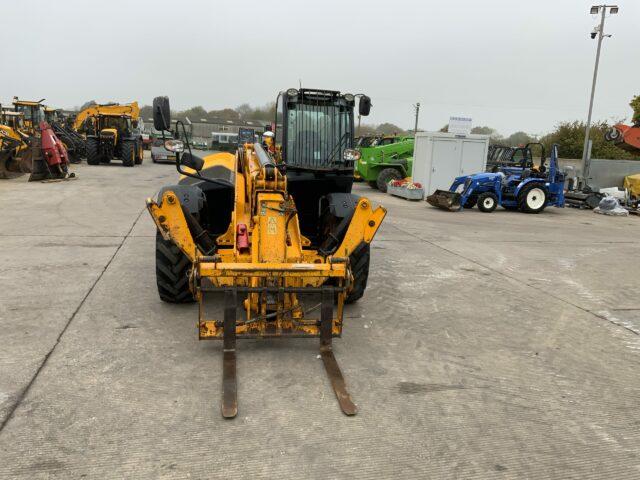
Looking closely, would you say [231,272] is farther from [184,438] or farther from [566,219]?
[566,219]

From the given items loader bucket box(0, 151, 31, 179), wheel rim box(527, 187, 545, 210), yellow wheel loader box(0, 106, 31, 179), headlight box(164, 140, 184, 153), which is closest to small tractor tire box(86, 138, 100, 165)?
yellow wheel loader box(0, 106, 31, 179)

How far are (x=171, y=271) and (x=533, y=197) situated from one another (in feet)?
43.3

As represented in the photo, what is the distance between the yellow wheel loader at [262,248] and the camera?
13.0 feet

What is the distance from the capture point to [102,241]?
814cm

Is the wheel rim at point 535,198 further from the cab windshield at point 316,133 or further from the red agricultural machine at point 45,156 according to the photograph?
the red agricultural machine at point 45,156

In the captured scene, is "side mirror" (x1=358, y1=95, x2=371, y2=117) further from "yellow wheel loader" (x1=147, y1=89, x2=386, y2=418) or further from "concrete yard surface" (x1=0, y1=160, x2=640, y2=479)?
"concrete yard surface" (x1=0, y1=160, x2=640, y2=479)

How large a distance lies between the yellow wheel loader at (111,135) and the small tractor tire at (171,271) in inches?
799

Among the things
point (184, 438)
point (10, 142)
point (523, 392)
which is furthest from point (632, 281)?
point (10, 142)

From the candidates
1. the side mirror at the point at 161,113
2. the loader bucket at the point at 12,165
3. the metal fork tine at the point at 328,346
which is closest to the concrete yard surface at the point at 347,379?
the metal fork tine at the point at 328,346

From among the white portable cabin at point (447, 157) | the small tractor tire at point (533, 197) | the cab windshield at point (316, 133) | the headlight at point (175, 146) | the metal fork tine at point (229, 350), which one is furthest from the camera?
the white portable cabin at point (447, 157)

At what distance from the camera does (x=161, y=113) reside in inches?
159

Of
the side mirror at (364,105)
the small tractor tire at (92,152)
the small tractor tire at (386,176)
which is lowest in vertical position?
the small tractor tire at (386,176)

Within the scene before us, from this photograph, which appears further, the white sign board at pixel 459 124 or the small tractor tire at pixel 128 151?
the small tractor tire at pixel 128 151

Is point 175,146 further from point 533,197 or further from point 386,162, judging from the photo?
point 386,162
